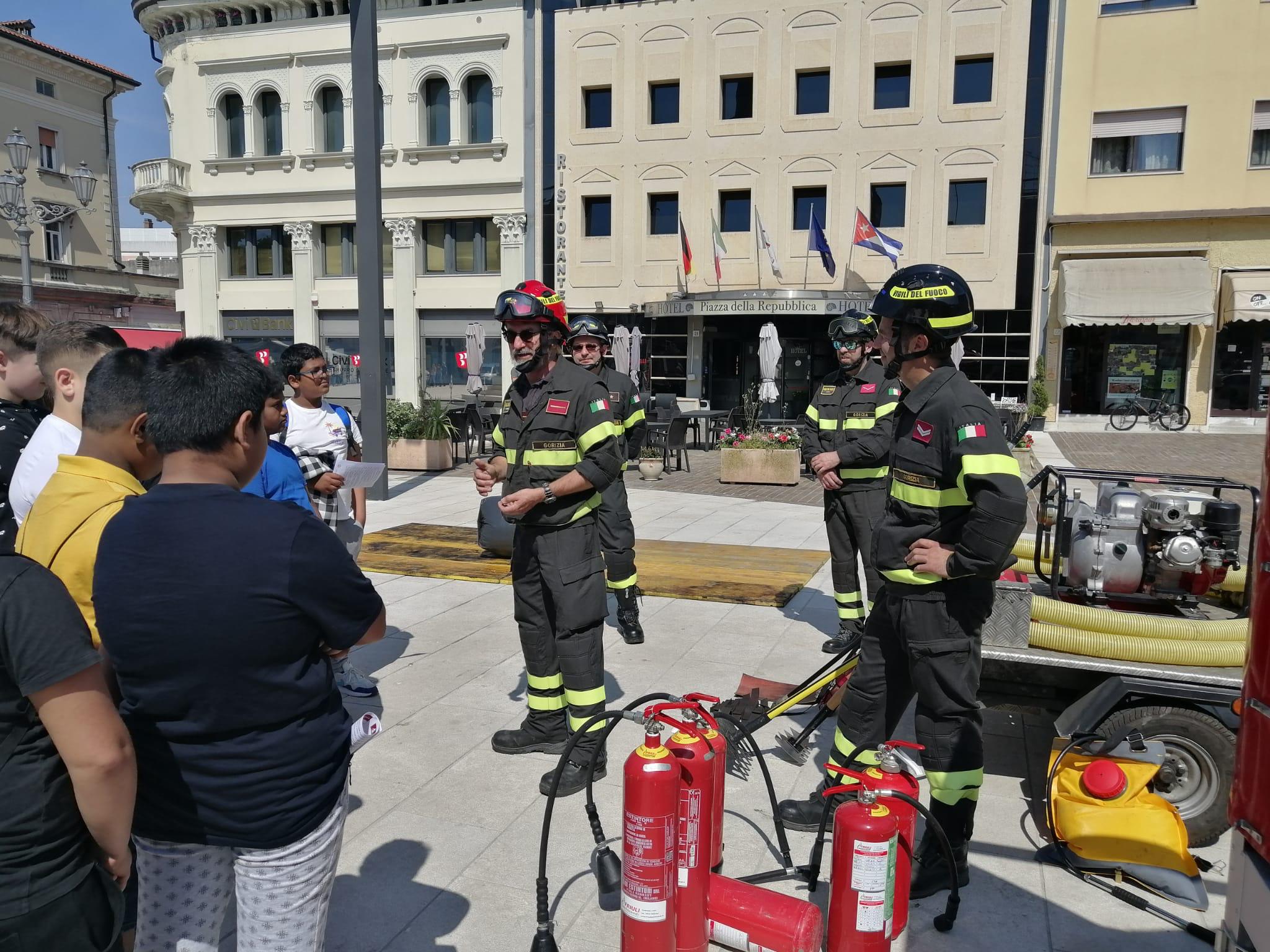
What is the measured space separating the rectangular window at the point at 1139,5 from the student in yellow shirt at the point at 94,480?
2637 centimetres

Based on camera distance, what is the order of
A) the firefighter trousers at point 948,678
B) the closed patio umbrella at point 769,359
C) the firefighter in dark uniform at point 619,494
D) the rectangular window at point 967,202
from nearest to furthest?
1. the firefighter trousers at point 948,678
2. the firefighter in dark uniform at point 619,494
3. the closed patio umbrella at point 769,359
4. the rectangular window at point 967,202

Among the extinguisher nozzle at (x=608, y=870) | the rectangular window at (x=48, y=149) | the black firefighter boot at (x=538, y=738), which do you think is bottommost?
the black firefighter boot at (x=538, y=738)

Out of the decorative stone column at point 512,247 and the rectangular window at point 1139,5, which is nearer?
the rectangular window at point 1139,5

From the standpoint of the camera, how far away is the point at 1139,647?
3654 mm

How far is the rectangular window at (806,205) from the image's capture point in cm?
2423

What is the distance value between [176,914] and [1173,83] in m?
26.9

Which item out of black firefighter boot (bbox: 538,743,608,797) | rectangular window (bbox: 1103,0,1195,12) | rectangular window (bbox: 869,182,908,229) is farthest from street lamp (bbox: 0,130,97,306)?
rectangular window (bbox: 1103,0,1195,12)

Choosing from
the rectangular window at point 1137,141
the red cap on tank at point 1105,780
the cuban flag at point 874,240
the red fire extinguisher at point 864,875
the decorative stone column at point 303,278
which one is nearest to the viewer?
the red fire extinguisher at point 864,875

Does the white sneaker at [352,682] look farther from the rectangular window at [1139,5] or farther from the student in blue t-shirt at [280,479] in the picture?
the rectangular window at [1139,5]

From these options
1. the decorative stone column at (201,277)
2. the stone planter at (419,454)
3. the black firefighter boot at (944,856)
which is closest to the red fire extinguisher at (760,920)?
the black firefighter boot at (944,856)

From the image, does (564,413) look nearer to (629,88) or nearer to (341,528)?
(341,528)

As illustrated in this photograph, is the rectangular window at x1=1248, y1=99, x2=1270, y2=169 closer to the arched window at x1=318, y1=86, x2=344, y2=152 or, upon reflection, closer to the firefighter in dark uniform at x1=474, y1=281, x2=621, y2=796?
the firefighter in dark uniform at x1=474, y1=281, x2=621, y2=796

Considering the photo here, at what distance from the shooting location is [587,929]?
2986 mm

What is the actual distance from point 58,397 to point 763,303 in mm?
20637
